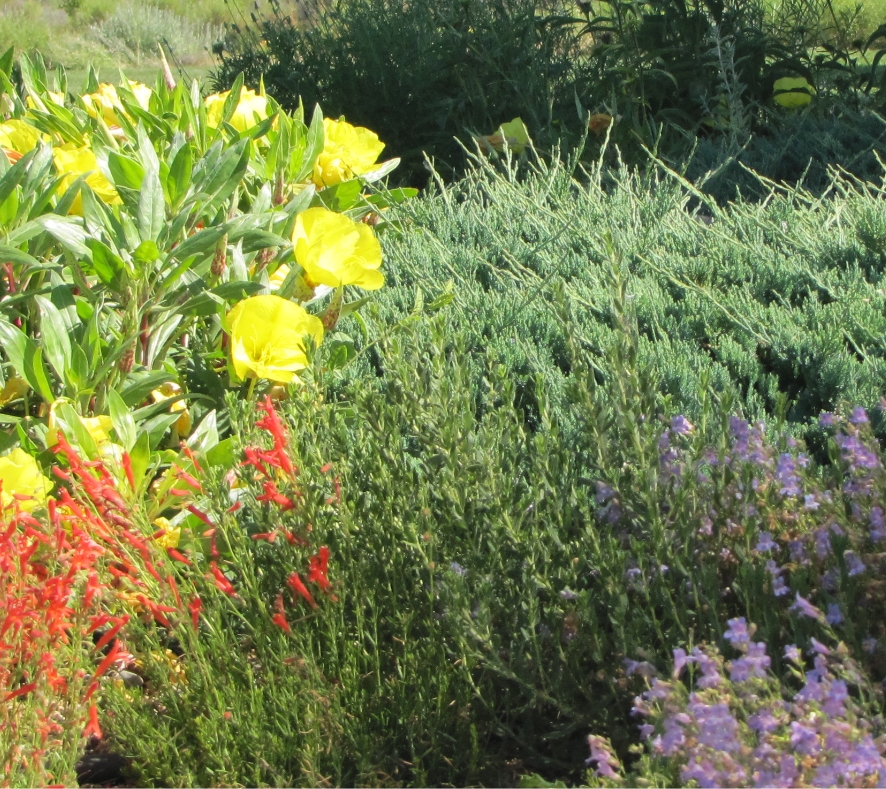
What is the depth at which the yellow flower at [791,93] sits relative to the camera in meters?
5.29

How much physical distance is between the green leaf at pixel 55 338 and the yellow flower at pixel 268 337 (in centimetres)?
31

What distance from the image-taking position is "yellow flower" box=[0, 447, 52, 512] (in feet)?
5.36

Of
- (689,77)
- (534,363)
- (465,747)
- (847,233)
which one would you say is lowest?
(465,747)

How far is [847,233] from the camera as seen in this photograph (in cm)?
304

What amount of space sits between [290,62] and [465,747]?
507 centimetres

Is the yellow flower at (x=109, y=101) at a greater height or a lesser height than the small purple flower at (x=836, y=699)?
greater

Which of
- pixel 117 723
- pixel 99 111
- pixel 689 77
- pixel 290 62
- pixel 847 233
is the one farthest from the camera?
pixel 290 62

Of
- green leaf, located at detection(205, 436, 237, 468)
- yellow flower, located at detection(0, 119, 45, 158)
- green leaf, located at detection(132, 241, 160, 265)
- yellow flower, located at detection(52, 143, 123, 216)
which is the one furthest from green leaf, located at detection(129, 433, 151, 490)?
yellow flower, located at detection(0, 119, 45, 158)

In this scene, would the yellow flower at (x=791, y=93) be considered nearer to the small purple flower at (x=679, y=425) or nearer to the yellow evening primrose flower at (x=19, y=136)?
the yellow evening primrose flower at (x=19, y=136)

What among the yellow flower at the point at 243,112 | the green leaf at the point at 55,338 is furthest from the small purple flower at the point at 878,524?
the yellow flower at the point at 243,112

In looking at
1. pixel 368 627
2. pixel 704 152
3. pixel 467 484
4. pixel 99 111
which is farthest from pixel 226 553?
pixel 704 152

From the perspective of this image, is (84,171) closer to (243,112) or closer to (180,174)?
(180,174)

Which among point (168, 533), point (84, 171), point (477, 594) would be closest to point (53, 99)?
point (84, 171)

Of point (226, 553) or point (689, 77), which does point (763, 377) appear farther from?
point (689, 77)
